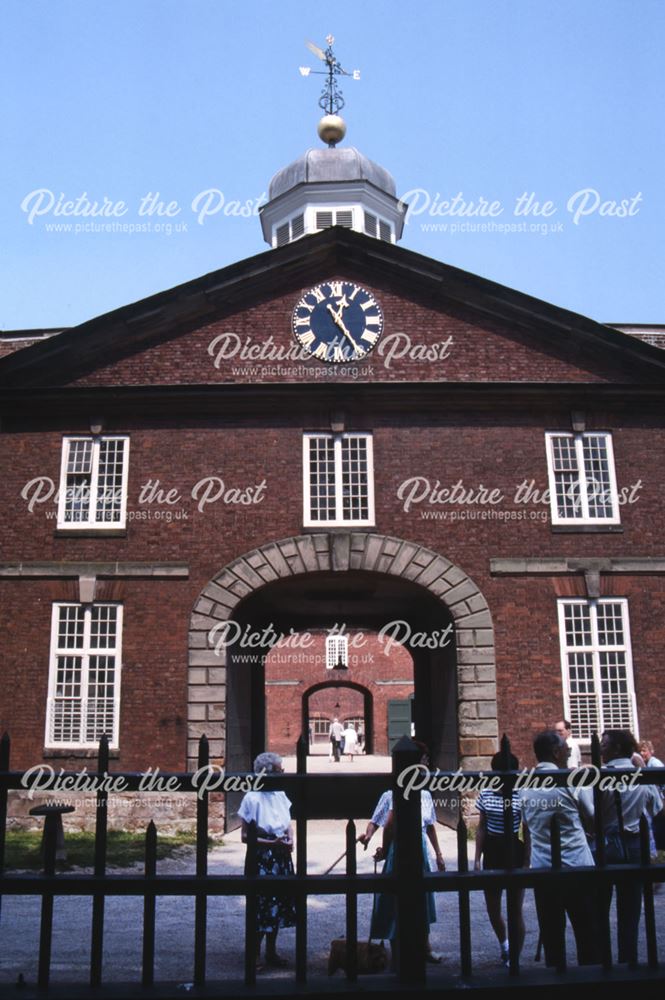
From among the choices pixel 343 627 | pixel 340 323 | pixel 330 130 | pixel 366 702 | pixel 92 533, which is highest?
pixel 330 130

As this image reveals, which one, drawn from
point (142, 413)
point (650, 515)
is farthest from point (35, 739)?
point (650, 515)

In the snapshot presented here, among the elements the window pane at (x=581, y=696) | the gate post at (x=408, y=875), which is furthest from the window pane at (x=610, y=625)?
the gate post at (x=408, y=875)

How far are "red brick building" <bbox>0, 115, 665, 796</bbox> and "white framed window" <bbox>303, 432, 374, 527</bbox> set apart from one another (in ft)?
0.16

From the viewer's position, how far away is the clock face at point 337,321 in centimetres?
Result: 1956

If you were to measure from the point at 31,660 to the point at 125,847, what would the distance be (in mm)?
4462

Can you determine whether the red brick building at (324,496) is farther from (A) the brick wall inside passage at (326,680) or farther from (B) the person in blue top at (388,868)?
(A) the brick wall inside passage at (326,680)

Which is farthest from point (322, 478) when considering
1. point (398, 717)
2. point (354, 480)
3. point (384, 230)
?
point (398, 717)

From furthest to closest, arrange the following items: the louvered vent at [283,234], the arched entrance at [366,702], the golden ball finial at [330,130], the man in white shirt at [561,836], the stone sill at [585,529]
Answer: the arched entrance at [366,702] < the golden ball finial at [330,130] < the louvered vent at [283,234] < the stone sill at [585,529] < the man in white shirt at [561,836]

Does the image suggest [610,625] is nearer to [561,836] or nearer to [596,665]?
[596,665]

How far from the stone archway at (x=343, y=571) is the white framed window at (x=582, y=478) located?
8.57ft

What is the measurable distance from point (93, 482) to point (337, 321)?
6.06 meters

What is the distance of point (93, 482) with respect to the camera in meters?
18.9

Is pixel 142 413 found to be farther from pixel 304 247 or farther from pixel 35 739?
pixel 35 739

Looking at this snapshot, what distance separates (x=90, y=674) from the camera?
18.0 metres
